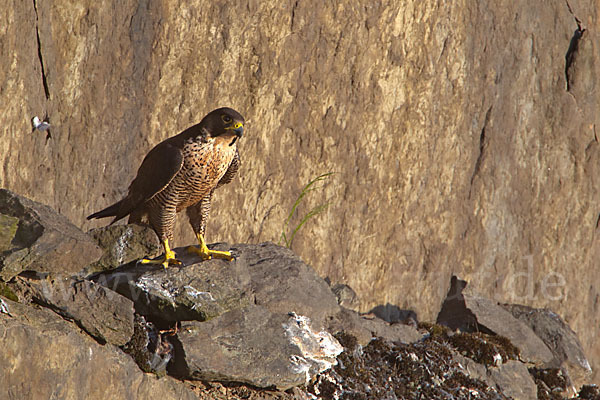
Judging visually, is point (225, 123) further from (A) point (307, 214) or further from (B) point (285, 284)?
(A) point (307, 214)

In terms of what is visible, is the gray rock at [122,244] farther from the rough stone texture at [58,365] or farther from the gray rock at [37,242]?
the rough stone texture at [58,365]

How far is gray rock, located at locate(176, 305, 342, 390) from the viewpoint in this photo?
3.90 meters

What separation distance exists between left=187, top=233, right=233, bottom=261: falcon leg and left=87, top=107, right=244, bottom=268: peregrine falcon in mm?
204

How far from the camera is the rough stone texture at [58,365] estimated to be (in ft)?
9.82

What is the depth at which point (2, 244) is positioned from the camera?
342 centimetres

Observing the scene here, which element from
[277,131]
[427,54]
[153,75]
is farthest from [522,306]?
[153,75]

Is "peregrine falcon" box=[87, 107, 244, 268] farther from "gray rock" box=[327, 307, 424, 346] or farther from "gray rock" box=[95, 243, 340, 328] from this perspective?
"gray rock" box=[327, 307, 424, 346]

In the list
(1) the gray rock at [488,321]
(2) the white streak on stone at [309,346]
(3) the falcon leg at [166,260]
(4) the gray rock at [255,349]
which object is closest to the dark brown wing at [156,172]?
(3) the falcon leg at [166,260]

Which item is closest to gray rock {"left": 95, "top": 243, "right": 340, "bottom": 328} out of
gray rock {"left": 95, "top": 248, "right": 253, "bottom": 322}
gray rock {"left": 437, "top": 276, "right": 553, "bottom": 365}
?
gray rock {"left": 95, "top": 248, "right": 253, "bottom": 322}

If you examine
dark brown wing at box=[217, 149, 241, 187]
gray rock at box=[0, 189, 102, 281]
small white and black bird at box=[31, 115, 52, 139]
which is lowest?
gray rock at box=[0, 189, 102, 281]

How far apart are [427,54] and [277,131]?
60.9 inches

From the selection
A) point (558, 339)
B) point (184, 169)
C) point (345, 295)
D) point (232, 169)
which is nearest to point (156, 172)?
point (184, 169)

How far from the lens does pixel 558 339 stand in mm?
6562

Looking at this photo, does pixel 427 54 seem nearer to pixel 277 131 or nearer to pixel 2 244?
pixel 277 131
